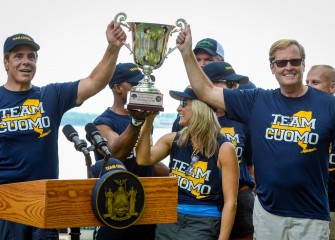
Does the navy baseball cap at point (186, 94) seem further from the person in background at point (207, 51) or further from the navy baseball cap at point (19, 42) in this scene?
the person in background at point (207, 51)

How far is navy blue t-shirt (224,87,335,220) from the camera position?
2.92 metres

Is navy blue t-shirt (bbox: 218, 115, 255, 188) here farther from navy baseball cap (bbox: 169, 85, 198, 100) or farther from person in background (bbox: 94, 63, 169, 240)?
person in background (bbox: 94, 63, 169, 240)

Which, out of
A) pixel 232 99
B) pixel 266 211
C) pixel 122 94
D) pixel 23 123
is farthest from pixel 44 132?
pixel 266 211

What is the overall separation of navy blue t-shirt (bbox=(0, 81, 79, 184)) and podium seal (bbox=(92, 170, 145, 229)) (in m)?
1.15

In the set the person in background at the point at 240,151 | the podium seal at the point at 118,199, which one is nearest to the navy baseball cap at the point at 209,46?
the person in background at the point at 240,151

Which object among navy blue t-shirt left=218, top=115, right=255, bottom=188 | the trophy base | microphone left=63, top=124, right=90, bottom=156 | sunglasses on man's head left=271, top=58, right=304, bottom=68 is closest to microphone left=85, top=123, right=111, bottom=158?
microphone left=63, top=124, right=90, bottom=156

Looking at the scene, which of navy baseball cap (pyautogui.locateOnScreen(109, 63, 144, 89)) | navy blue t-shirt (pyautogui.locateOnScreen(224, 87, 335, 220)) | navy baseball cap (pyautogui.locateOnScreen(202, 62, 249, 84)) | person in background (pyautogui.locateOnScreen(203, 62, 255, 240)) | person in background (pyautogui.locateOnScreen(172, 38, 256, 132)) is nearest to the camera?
navy blue t-shirt (pyautogui.locateOnScreen(224, 87, 335, 220))

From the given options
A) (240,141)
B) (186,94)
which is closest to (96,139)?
(186,94)

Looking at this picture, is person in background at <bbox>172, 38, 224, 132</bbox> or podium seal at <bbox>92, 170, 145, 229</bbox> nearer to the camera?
podium seal at <bbox>92, 170, 145, 229</bbox>

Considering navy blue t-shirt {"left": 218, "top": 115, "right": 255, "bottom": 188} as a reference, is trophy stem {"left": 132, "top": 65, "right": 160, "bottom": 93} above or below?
above

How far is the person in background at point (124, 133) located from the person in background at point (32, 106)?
10.9 inches

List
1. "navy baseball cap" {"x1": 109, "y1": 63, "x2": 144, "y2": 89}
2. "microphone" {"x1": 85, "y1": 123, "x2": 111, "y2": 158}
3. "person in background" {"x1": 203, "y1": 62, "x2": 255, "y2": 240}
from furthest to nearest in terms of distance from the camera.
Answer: "navy baseball cap" {"x1": 109, "y1": 63, "x2": 144, "y2": 89} < "person in background" {"x1": 203, "y1": 62, "x2": 255, "y2": 240} < "microphone" {"x1": 85, "y1": 123, "x2": 111, "y2": 158}

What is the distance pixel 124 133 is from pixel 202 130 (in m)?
0.39

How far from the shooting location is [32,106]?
3.34 meters
